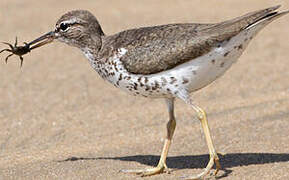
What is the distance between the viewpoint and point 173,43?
7.29 meters

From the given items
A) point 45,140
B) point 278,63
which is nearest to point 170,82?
point 45,140

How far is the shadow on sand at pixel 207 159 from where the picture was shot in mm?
7733

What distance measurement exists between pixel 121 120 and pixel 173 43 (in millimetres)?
2962

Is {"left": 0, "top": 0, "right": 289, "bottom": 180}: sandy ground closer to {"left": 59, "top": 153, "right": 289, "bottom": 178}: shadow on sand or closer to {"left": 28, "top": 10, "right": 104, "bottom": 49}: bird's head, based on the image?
{"left": 59, "top": 153, "right": 289, "bottom": 178}: shadow on sand

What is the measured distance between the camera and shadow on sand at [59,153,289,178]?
304 inches

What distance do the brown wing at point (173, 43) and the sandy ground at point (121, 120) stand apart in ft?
4.53

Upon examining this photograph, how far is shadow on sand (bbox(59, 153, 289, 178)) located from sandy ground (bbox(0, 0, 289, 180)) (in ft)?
0.04

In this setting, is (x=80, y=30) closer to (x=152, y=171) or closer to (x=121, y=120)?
(x=152, y=171)

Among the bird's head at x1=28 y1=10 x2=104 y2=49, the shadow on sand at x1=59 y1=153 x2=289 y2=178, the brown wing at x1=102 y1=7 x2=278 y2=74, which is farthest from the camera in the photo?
the bird's head at x1=28 y1=10 x2=104 y2=49

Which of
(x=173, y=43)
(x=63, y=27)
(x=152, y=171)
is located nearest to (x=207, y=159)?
(x=152, y=171)

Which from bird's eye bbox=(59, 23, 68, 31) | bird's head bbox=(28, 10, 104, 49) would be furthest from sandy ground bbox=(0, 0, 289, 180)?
A: bird's eye bbox=(59, 23, 68, 31)

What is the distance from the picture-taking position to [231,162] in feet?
25.8

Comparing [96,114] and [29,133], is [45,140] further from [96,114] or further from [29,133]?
[96,114]

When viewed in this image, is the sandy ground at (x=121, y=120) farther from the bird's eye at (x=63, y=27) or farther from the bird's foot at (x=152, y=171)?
the bird's eye at (x=63, y=27)
